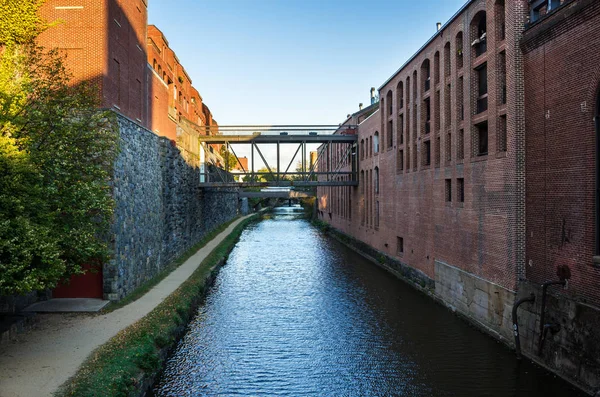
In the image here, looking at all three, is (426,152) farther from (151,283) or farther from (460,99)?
(151,283)

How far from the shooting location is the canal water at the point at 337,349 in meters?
12.3

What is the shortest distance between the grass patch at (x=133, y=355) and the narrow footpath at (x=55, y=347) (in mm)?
353

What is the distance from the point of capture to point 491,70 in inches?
649

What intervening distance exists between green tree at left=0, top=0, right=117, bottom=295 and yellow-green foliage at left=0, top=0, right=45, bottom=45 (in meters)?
0.10

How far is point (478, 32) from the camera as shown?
1853 cm

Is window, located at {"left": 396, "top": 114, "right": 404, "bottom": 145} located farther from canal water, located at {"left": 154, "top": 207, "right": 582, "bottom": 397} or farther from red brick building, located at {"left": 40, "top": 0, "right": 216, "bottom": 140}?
red brick building, located at {"left": 40, "top": 0, "right": 216, "bottom": 140}

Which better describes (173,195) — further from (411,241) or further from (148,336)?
(148,336)

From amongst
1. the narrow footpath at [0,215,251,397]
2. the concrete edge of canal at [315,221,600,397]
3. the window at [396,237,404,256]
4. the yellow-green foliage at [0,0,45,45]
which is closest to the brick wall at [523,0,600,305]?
the concrete edge of canal at [315,221,600,397]

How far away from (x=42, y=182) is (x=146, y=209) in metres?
10.7

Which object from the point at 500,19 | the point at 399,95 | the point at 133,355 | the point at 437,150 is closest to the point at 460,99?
the point at 437,150

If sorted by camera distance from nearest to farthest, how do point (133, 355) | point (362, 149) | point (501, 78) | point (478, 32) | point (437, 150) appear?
point (133, 355)
point (501, 78)
point (478, 32)
point (437, 150)
point (362, 149)

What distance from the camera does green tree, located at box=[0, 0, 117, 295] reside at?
33.6ft

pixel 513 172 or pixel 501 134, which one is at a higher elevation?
pixel 501 134

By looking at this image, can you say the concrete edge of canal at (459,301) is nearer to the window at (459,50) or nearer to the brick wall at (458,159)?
the brick wall at (458,159)
